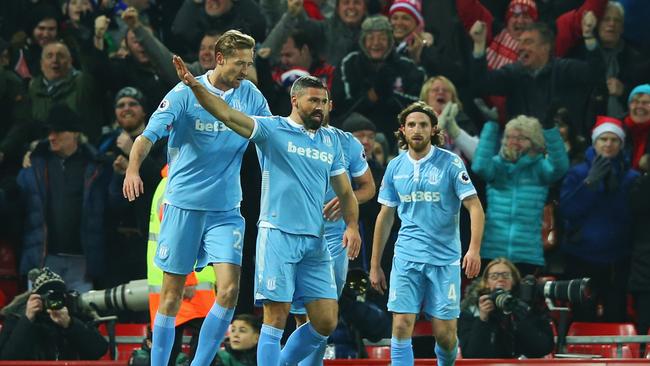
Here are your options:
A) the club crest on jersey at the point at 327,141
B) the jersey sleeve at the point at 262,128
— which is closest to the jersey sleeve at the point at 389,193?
the club crest on jersey at the point at 327,141

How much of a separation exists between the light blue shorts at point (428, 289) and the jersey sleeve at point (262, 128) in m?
1.95

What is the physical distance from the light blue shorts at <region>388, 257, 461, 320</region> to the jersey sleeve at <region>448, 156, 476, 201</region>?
22.4 inches

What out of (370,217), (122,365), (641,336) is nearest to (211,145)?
(122,365)

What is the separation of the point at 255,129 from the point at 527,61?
547 cm

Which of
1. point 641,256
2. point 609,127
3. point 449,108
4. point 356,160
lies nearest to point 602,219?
point 641,256

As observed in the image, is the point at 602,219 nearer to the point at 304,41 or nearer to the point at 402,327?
the point at 402,327

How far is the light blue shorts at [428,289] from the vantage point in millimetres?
11797

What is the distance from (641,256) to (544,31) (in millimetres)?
2589

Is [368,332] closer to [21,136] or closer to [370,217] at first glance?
[370,217]

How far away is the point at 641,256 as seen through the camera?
13820mm

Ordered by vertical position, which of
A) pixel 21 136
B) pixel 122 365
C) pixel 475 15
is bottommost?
pixel 122 365

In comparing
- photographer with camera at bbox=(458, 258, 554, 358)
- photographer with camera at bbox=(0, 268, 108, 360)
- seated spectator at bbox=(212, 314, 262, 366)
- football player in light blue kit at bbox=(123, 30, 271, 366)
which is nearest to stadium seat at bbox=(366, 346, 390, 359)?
photographer with camera at bbox=(458, 258, 554, 358)

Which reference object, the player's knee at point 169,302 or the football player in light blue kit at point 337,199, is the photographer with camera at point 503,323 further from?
the player's knee at point 169,302

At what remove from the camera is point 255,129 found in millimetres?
10414
